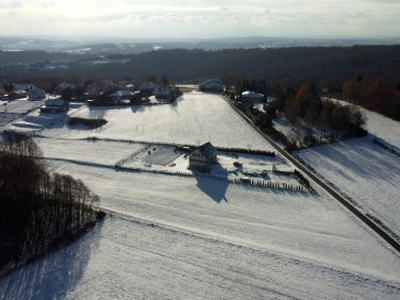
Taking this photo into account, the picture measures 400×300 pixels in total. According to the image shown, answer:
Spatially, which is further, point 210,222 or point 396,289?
point 210,222

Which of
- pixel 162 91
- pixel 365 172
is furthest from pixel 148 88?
pixel 365 172

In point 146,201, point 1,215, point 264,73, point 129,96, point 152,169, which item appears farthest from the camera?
point 264,73

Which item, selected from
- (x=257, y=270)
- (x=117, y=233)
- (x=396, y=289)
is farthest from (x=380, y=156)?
(x=117, y=233)

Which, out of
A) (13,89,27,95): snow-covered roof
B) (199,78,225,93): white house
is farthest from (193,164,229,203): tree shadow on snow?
(13,89,27,95): snow-covered roof

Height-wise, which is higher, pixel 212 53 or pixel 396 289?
pixel 212 53

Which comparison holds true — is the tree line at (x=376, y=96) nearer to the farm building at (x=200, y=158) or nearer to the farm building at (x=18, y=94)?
the farm building at (x=200, y=158)

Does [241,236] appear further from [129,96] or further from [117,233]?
[129,96]

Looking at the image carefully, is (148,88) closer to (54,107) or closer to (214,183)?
(54,107)
